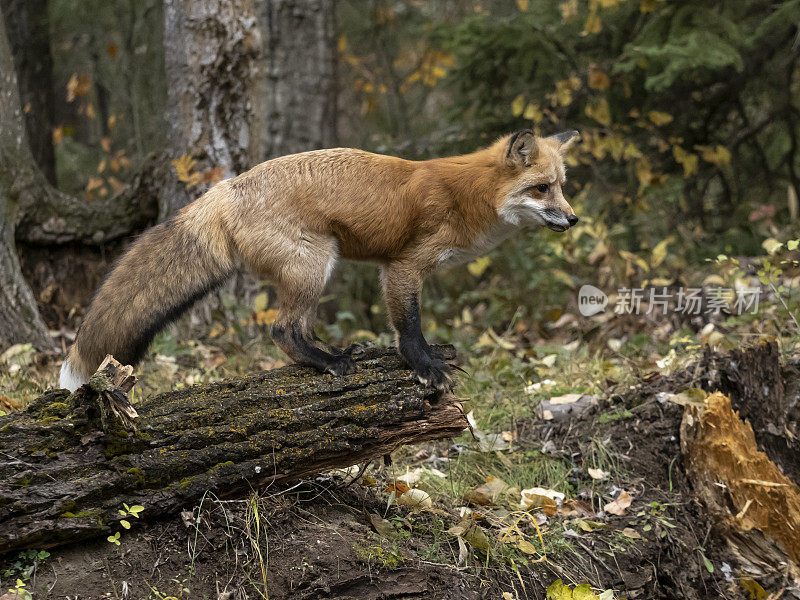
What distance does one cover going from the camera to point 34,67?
10.2m

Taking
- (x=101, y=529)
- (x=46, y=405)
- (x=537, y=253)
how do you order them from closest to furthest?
(x=101, y=529) → (x=46, y=405) → (x=537, y=253)

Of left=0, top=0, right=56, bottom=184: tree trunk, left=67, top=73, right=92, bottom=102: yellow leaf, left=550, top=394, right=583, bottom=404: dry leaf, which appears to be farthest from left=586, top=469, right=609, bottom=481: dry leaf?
left=67, top=73, right=92, bottom=102: yellow leaf

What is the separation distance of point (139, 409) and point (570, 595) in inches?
86.2

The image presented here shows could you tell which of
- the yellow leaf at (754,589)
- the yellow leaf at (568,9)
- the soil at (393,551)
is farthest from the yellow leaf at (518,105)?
the yellow leaf at (754,589)

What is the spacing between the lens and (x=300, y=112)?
30.4 feet

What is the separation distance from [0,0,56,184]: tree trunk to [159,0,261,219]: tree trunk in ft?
12.0

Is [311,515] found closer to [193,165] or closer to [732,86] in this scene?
[193,165]

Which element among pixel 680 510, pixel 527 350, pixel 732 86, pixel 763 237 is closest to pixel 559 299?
pixel 527 350

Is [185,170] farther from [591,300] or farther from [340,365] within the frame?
[591,300]

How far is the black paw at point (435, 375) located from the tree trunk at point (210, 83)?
3.77 meters

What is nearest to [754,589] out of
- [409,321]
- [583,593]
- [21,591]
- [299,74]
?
[583,593]

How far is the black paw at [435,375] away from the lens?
3793 millimetres

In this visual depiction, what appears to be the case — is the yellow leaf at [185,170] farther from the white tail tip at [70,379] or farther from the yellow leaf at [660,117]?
the yellow leaf at [660,117]

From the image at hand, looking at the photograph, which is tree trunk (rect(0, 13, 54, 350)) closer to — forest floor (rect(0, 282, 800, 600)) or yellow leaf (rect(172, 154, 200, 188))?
forest floor (rect(0, 282, 800, 600))
